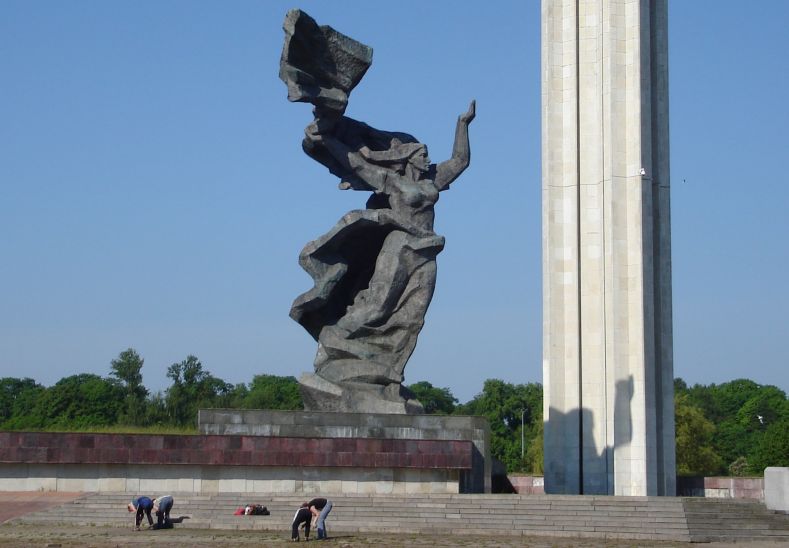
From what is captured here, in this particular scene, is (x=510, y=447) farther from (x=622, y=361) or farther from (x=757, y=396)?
(x=622, y=361)

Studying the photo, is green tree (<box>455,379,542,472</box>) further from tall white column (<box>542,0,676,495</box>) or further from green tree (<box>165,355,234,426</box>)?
tall white column (<box>542,0,676,495</box>)

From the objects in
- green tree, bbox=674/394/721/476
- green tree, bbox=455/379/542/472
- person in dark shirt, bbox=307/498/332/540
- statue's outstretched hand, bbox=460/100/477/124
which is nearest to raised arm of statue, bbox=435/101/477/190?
statue's outstretched hand, bbox=460/100/477/124

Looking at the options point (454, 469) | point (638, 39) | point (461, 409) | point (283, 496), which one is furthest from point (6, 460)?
point (461, 409)

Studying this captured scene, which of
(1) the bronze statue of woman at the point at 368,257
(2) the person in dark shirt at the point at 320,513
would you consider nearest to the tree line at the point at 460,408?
(1) the bronze statue of woman at the point at 368,257

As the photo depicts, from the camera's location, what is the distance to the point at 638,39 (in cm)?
2698

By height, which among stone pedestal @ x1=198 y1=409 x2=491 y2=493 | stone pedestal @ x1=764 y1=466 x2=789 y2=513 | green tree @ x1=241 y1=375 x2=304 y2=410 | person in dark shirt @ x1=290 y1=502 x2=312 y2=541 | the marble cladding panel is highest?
green tree @ x1=241 y1=375 x2=304 y2=410

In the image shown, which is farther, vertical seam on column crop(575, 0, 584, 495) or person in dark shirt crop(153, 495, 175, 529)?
vertical seam on column crop(575, 0, 584, 495)

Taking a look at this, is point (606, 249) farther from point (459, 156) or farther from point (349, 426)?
point (349, 426)

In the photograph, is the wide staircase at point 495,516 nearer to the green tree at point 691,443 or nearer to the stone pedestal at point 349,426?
the stone pedestal at point 349,426

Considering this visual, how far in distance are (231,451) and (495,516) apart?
4.09 m

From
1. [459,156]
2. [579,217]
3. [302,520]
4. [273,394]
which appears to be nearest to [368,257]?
[459,156]

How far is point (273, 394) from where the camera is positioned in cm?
5134

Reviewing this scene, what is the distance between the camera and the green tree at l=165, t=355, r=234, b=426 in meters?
32.0

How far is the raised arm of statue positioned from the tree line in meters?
6.52
